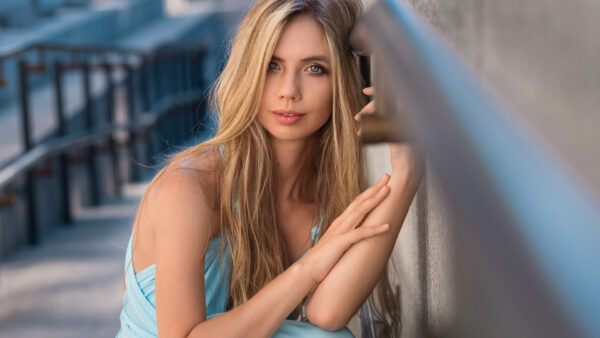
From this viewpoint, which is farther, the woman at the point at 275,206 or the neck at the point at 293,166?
the neck at the point at 293,166

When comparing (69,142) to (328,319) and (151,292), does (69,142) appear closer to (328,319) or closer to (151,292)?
(151,292)

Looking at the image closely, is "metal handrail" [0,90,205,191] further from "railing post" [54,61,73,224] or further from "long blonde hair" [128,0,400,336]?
"long blonde hair" [128,0,400,336]

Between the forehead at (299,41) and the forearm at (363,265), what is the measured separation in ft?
1.41

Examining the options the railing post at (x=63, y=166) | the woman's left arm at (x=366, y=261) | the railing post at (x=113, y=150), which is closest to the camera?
the woman's left arm at (x=366, y=261)

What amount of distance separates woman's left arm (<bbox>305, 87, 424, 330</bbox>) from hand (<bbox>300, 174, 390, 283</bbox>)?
1 cm

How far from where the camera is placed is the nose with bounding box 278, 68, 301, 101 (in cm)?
160

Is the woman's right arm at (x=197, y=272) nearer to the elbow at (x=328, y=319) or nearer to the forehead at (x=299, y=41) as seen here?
the elbow at (x=328, y=319)

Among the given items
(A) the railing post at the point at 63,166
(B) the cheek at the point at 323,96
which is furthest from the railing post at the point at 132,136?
(B) the cheek at the point at 323,96

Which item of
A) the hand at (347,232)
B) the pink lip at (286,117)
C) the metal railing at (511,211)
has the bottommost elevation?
the hand at (347,232)

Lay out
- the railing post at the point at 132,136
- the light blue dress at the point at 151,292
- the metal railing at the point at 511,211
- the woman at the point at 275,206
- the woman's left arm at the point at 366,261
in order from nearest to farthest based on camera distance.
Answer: the metal railing at the point at 511,211 → the woman's left arm at the point at 366,261 → the woman at the point at 275,206 → the light blue dress at the point at 151,292 → the railing post at the point at 132,136

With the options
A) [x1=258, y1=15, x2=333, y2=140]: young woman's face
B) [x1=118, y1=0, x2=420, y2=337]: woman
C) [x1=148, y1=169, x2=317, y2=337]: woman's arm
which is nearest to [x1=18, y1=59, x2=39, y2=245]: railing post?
[x1=118, y1=0, x2=420, y2=337]: woman

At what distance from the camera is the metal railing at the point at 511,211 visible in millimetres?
267

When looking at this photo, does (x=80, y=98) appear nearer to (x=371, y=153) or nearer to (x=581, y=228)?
(x=371, y=153)

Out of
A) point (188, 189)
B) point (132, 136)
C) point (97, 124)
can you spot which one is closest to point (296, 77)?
point (188, 189)
